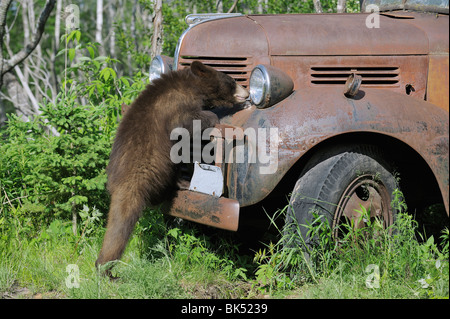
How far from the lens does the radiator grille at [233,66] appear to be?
426 cm

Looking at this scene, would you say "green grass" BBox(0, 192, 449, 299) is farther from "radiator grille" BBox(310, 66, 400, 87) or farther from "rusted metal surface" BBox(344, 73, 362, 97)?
"radiator grille" BBox(310, 66, 400, 87)

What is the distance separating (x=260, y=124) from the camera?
362 cm

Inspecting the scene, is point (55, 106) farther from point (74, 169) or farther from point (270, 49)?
point (270, 49)

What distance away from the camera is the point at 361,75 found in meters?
4.16

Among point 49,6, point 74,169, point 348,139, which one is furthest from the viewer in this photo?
point 49,6

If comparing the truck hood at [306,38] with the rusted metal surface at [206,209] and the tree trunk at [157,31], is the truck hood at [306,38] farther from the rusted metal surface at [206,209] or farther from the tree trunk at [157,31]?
the tree trunk at [157,31]

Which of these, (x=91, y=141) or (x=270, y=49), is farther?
(x=91, y=141)

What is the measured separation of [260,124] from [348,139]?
2.16 feet

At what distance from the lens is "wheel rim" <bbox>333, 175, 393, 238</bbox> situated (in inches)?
148

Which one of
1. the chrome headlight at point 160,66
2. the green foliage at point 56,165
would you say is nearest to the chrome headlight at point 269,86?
the chrome headlight at point 160,66

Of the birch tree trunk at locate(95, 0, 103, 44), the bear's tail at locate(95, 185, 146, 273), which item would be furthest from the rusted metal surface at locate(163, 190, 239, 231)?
the birch tree trunk at locate(95, 0, 103, 44)

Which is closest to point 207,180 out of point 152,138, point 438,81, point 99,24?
point 152,138

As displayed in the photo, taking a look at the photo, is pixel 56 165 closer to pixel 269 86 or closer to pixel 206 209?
pixel 206 209
